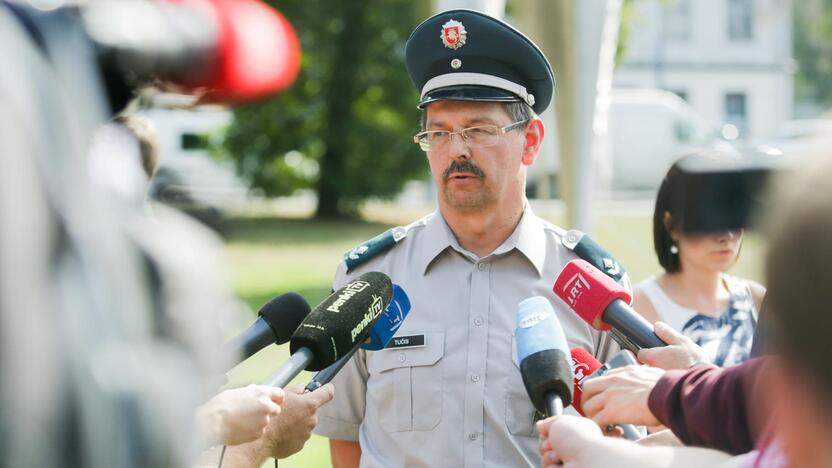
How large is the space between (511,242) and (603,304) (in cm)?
77

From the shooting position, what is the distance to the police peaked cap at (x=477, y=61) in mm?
3176

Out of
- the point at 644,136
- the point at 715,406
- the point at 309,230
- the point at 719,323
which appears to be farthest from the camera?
the point at 644,136

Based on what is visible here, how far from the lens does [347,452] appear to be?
3.15 metres

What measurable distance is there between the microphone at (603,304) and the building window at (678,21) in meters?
39.6

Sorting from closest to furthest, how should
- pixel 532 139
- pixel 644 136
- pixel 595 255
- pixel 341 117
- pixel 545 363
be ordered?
pixel 545 363 < pixel 595 255 < pixel 532 139 < pixel 341 117 < pixel 644 136

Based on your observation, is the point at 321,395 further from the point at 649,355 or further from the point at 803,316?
the point at 803,316

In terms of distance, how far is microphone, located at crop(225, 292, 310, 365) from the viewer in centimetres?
223

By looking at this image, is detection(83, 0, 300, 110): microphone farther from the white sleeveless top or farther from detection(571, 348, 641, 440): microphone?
the white sleeveless top

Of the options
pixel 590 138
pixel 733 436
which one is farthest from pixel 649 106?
pixel 733 436

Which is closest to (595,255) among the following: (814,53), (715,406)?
(715,406)

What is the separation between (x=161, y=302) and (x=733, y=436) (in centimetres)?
91

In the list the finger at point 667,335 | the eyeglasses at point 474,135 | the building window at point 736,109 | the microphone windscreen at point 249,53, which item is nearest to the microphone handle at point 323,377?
the finger at point 667,335

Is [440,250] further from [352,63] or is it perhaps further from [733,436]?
[352,63]

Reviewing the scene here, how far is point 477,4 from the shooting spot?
6137mm
